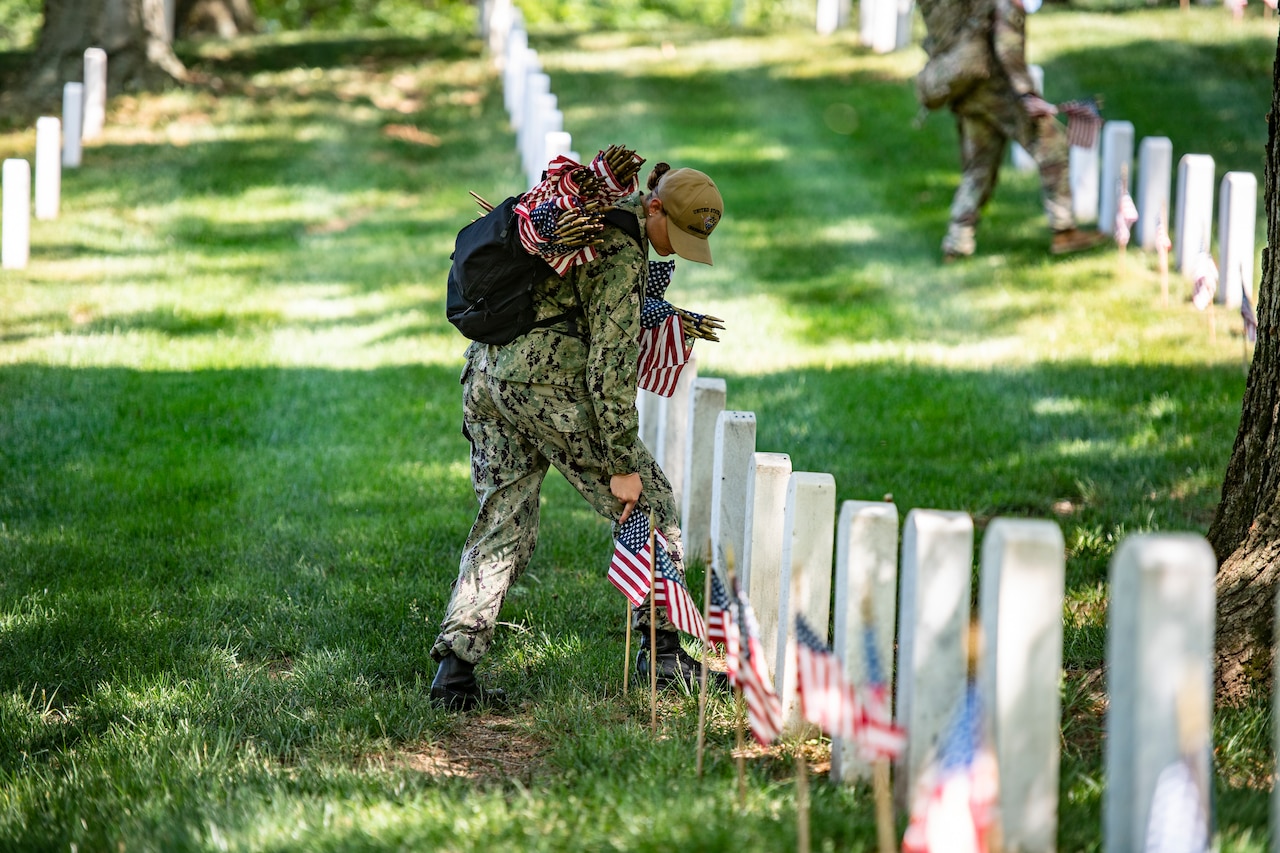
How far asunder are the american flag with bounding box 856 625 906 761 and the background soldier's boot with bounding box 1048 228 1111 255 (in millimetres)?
7876

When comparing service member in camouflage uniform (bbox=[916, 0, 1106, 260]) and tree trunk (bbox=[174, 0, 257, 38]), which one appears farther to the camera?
tree trunk (bbox=[174, 0, 257, 38])

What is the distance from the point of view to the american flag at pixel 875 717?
284cm

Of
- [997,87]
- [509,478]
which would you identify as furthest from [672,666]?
[997,87]

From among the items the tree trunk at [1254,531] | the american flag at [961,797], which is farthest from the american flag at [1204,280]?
the american flag at [961,797]

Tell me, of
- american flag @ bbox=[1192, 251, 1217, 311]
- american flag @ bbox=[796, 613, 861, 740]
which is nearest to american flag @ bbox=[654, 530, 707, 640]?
american flag @ bbox=[796, 613, 861, 740]

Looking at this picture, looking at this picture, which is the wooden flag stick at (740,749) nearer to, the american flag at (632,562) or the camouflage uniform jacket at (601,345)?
the american flag at (632,562)

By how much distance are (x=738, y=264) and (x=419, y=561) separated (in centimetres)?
617

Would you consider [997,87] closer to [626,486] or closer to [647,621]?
[647,621]

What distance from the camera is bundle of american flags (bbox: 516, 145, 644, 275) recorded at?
387 cm

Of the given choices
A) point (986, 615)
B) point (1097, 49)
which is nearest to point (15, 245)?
point (986, 615)

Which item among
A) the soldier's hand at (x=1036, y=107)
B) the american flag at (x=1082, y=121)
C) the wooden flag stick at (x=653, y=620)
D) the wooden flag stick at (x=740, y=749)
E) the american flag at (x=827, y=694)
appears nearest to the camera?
the american flag at (x=827, y=694)

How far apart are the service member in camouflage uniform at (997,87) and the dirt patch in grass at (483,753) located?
7.79 metres

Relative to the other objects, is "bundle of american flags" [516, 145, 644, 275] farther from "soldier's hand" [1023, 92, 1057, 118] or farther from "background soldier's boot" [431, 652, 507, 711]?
"soldier's hand" [1023, 92, 1057, 118]

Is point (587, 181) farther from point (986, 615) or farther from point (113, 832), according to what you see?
point (113, 832)
